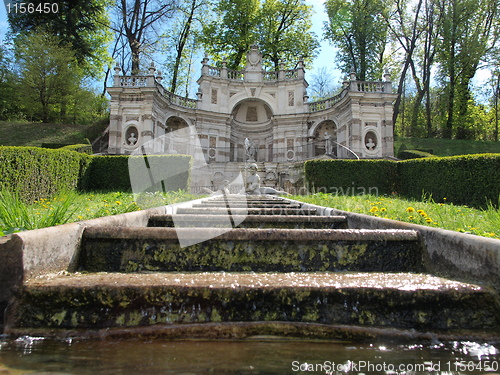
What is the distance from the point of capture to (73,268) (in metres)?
2.60

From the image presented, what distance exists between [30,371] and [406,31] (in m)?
35.6

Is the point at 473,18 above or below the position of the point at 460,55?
above

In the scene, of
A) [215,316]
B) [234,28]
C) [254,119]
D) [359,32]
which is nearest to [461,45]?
[359,32]

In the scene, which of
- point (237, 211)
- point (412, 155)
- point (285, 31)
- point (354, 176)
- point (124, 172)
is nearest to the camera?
point (237, 211)

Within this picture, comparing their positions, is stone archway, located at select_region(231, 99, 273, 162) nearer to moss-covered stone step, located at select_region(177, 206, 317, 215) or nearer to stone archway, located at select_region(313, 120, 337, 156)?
stone archway, located at select_region(313, 120, 337, 156)

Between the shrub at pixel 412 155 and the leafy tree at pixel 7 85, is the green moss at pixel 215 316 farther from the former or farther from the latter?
the leafy tree at pixel 7 85

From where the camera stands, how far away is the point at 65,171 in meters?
10.9

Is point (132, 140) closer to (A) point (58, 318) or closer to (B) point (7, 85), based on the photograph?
(B) point (7, 85)

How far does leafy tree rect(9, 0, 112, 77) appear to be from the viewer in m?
25.3

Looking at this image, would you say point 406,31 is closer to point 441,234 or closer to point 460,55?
point 460,55

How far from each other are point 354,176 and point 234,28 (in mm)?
23085

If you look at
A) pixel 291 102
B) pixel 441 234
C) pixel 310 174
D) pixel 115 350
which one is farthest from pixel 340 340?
pixel 291 102

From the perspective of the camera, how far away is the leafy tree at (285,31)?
29344mm

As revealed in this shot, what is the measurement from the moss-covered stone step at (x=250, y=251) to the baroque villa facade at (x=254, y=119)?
612 inches
